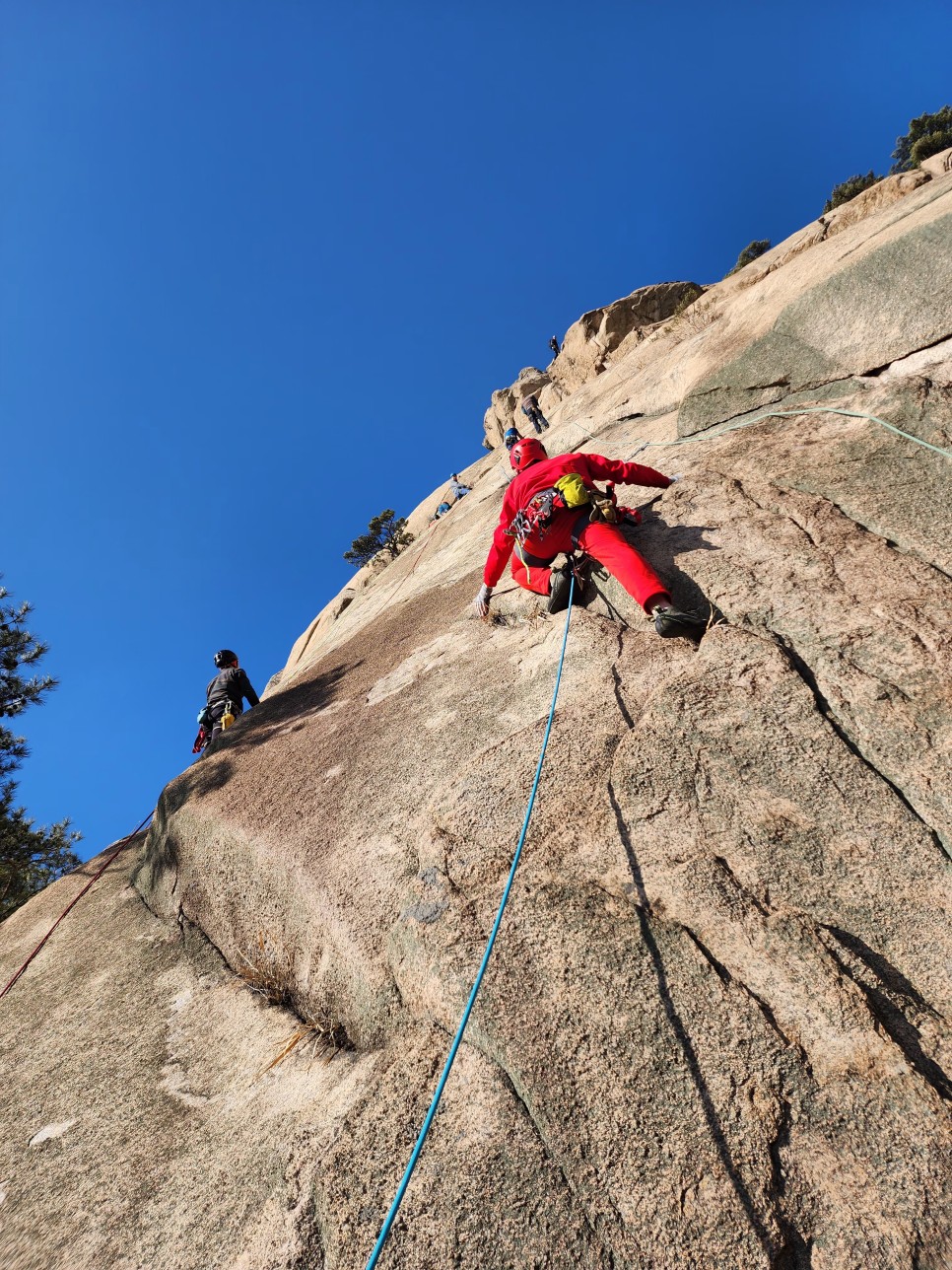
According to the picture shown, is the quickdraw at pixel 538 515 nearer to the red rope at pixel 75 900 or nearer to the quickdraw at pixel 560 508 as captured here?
the quickdraw at pixel 560 508

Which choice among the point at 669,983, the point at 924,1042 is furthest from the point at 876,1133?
the point at 669,983

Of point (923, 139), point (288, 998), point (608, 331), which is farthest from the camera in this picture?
point (923, 139)

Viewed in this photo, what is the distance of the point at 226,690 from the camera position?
8.96 meters

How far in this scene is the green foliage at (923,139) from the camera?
1312 inches

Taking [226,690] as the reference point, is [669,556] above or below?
below

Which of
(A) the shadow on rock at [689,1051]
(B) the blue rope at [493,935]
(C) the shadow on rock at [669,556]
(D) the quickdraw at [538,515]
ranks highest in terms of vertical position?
(D) the quickdraw at [538,515]

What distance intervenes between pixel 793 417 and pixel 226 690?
7.88 metres

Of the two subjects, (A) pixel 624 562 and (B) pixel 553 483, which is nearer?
(A) pixel 624 562

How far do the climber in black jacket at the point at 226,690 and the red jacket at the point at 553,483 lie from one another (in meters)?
4.41

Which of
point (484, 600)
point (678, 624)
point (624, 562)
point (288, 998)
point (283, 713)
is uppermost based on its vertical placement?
point (283, 713)

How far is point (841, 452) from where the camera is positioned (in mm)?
4961

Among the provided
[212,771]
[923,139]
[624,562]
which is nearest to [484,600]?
[624,562]

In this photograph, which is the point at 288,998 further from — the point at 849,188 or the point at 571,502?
the point at 849,188

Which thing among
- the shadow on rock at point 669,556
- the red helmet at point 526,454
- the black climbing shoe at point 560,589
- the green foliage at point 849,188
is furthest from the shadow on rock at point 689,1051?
the green foliage at point 849,188
